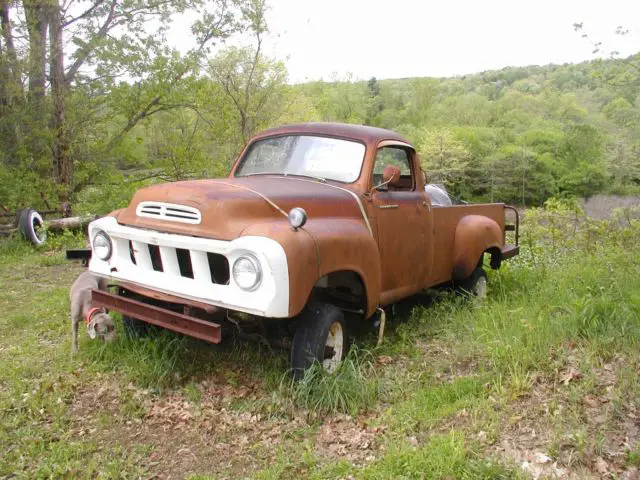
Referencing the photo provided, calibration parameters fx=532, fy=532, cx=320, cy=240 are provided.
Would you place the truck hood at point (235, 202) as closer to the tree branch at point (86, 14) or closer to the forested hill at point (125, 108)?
the forested hill at point (125, 108)

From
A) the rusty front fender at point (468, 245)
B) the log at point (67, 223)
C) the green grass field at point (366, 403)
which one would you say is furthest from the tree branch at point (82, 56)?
the rusty front fender at point (468, 245)

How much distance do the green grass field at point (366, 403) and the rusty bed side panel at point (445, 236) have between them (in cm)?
53

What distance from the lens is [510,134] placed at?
56.0 metres

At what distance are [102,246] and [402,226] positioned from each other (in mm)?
2550

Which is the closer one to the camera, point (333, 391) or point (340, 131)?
point (333, 391)

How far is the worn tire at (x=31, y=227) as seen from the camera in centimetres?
1009

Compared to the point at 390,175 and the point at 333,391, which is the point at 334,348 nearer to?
the point at 333,391

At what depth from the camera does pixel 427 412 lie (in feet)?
11.3

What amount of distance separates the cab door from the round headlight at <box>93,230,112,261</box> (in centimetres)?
216

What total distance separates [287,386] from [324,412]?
1.12ft

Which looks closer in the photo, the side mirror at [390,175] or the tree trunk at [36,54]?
the side mirror at [390,175]

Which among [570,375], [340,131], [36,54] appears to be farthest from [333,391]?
[36,54]

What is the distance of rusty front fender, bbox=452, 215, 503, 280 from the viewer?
229 inches

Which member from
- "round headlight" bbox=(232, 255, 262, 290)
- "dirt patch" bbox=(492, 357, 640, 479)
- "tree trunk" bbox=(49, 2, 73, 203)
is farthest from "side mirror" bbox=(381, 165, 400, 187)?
"tree trunk" bbox=(49, 2, 73, 203)
